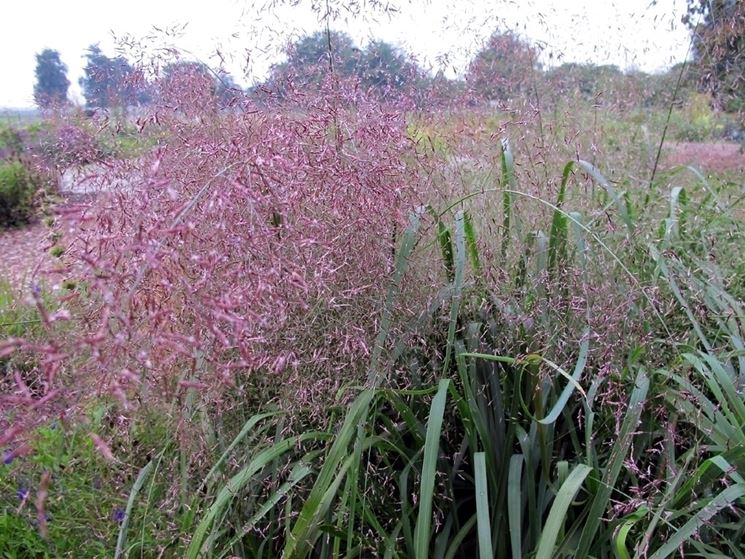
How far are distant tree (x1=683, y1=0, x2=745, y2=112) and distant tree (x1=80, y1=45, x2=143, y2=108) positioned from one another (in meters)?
1.78

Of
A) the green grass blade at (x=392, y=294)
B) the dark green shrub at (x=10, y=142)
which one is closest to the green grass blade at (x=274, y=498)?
the green grass blade at (x=392, y=294)

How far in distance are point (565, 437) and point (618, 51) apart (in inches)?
62.7

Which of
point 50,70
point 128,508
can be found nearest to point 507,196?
point 128,508

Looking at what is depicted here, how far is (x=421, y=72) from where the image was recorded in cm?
187

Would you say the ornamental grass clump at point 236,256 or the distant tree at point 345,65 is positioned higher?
the distant tree at point 345,65

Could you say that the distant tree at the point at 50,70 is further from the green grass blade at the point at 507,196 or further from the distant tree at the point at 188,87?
the green grass blade at the point at 507,196

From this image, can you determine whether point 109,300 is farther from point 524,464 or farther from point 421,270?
point 524,464

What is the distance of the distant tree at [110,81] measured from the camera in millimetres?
1552

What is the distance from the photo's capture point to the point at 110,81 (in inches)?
65.8

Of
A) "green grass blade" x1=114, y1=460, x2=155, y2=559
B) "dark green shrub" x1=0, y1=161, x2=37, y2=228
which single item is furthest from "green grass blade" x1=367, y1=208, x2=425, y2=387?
"dark green shrub" x1=0, y1=161, x2=37, y2=228

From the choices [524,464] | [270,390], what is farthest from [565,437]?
[270,390]

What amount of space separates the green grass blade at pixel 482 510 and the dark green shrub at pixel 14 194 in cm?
615

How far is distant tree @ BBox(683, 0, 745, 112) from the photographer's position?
2.17m

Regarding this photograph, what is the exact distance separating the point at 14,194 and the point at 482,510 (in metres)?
6.48
